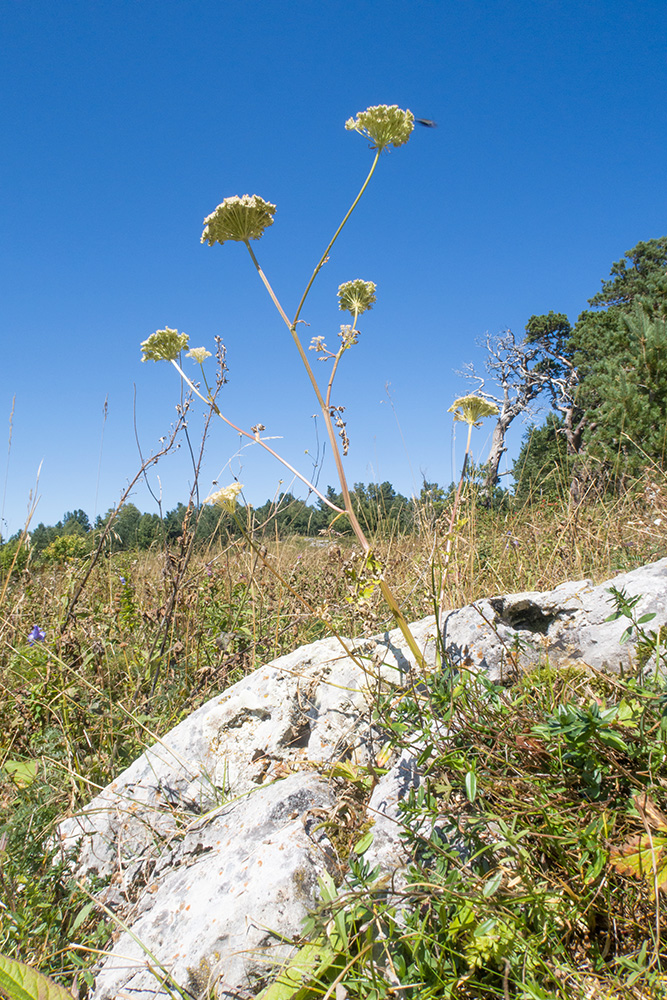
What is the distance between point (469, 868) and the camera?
1191 mm

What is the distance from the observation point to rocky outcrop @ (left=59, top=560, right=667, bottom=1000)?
1.31 metres

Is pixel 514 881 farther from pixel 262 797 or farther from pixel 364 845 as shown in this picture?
pixel 262 797

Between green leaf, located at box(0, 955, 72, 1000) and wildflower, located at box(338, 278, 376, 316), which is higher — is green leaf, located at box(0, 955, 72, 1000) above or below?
below

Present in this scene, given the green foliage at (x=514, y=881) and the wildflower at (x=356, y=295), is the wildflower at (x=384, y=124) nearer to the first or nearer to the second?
the wildflower at (x=356, y=295)

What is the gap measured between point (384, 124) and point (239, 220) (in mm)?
641

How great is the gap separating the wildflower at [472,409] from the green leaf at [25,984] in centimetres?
224

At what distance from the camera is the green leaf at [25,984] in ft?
3.96

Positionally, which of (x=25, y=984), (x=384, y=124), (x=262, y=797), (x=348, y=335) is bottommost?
(x=25, y=984)

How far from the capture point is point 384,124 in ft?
6.20

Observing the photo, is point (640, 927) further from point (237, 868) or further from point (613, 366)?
point (613, 366)

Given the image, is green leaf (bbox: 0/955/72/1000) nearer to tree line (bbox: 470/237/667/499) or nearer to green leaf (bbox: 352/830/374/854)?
green leaf (bbox: 352/830/374/854)

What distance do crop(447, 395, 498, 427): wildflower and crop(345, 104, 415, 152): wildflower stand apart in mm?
1011

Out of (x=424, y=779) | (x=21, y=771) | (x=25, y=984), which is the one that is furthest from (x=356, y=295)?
(x=21, y=771)

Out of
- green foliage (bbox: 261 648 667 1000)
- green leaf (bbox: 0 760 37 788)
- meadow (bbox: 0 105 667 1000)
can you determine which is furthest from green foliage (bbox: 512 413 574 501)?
green leaf (bbox: 0 760 37 788)
